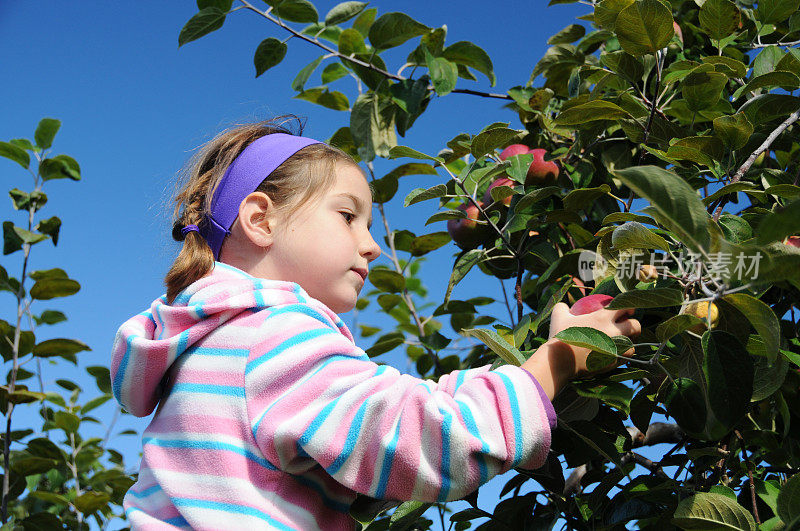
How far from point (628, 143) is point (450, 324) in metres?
0.78

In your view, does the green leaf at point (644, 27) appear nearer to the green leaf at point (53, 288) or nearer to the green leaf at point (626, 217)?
the green leaf at point (626, 217)

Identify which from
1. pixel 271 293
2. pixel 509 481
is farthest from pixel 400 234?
pixel 271 293

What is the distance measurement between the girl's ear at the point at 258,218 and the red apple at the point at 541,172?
60 centimetres

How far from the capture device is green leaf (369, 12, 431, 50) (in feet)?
5.73

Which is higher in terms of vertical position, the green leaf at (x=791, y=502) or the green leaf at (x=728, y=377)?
the green leaf at (x=728, y=377)

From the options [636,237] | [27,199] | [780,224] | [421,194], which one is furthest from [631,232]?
[27,199]

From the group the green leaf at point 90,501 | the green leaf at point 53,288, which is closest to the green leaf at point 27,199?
the green leaf at point 53,288

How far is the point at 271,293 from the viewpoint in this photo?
3.34ft

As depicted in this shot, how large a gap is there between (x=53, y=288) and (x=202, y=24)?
102 cm

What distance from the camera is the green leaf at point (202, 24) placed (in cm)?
181

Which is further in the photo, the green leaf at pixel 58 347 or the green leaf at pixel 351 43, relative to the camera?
the green leaf at pixel 58 347

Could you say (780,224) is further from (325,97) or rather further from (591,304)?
(325,97)

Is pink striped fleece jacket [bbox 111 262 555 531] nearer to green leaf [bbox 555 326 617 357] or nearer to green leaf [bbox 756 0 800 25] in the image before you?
green leaf [bbox 555 326 617 357]

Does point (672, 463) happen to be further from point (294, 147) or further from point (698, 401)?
point (294, 147)
